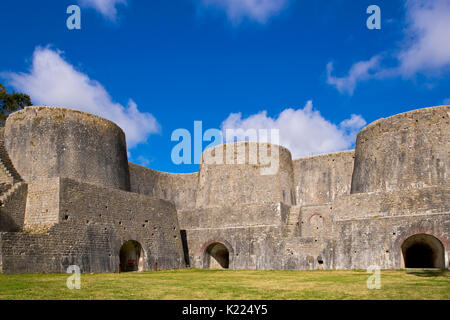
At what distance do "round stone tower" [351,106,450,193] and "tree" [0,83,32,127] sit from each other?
2900 cm

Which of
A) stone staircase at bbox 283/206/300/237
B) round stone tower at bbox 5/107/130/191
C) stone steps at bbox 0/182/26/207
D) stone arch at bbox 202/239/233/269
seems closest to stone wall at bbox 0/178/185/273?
stone arch at bbox 202/239/233/269

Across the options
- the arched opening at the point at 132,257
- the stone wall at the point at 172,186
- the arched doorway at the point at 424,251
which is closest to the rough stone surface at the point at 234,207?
the arched doorway at the point at 424,251

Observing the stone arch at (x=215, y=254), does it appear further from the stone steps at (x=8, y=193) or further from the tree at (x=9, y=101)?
the tree at (x=9, y=101)

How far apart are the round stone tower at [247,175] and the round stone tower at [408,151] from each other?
6823 mm

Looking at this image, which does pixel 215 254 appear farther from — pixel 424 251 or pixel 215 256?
pixel 424 251

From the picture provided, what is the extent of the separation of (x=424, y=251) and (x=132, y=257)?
58.0 ft

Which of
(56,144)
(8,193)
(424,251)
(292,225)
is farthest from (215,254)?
(8,193)

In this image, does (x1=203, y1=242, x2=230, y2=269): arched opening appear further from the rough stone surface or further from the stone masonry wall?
the stone masonry wall

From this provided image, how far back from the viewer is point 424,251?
2648 centimetres

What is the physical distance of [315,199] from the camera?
37.0 metres

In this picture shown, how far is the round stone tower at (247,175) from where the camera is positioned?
1371 inches

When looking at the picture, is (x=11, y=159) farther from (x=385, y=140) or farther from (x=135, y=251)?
(x=385, y=140)

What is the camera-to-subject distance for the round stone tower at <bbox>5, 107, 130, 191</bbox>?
27.2 m
